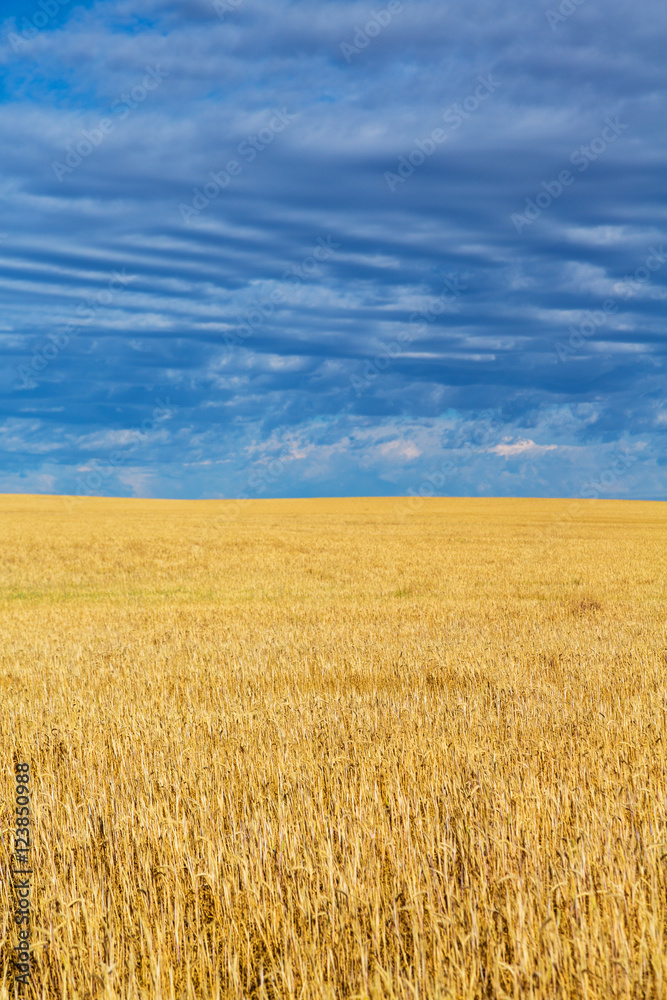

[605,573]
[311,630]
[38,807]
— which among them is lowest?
[38,807]

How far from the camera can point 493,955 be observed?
12.6ft

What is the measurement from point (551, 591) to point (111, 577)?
1561 cm

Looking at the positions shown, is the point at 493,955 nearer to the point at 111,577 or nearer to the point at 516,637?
the point at 516,637

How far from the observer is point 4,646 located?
14.5m

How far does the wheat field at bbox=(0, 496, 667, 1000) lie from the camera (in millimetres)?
3904

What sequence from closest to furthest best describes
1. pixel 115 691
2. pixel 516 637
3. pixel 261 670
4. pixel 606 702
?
pixel 606 702 < pixel 115 691 < pixel 261 670 < pixel 516 637

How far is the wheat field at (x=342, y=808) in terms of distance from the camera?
3.90 meters

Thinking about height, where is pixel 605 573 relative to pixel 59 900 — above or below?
above

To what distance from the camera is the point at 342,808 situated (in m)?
5.67

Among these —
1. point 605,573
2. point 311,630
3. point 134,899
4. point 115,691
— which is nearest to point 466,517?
point 605,573

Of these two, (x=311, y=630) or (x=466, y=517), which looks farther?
(x=466, y=517)

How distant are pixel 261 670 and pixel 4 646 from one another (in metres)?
5.69

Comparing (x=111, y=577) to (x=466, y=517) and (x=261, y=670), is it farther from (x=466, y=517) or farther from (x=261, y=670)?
(x=466, y=517)

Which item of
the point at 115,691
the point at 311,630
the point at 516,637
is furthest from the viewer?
the point at 311,630
